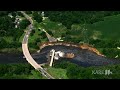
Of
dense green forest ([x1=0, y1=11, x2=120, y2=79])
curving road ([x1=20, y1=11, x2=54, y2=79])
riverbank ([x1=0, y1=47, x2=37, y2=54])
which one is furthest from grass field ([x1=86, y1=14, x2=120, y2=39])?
riverbank ([x1=0, y1=47, x2=37, y2=54])

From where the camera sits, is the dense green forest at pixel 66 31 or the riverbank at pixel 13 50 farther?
the riverbank at pixel 13 50

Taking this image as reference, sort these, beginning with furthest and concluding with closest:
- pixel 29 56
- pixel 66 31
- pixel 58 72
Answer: pixel 66 31, pixel 29 56, pixel 58 72

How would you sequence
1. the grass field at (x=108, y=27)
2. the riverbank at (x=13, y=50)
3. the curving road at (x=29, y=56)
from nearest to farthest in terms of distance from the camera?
the curving road at (x=29, y=56)
the riverbank at (x=13, y=50)
the grass field at (x=108, y=27)

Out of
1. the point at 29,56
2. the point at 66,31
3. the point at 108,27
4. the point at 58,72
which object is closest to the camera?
the point at 58,72

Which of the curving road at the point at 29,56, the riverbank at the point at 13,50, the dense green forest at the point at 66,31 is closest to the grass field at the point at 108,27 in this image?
the dense green forest at the point at 66,31

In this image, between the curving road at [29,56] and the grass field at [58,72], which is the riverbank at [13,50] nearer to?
the curving road at [29,56]

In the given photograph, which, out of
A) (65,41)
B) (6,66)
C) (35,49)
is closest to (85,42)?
(65,41)

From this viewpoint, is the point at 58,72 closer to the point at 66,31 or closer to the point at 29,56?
the point at 29,56

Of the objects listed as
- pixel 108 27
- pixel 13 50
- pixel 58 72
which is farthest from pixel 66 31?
pixel 58 72

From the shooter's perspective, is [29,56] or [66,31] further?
[66,31]
